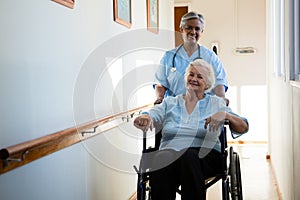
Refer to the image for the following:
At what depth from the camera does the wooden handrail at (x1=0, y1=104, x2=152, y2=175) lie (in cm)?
131

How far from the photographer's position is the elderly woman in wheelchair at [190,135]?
213cm

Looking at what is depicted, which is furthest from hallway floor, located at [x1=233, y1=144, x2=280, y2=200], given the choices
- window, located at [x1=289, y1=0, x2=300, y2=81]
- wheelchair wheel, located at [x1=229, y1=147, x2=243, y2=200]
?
window, located at [x1=289, y1=0, x2=300, y2=81]

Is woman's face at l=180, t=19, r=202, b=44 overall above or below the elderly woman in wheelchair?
above

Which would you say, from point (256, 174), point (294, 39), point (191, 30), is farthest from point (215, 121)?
point (256, 174)

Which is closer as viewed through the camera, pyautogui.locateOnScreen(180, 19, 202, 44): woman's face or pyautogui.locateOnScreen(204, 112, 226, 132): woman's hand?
pyautogui.locateOnScreen(204, 112, 226, 132): woman's hand

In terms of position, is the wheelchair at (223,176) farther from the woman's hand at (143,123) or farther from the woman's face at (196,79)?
the woman's face at (196,79)

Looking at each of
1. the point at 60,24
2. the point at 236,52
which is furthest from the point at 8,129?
the point at 236,52

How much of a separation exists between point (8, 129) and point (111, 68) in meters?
1.44

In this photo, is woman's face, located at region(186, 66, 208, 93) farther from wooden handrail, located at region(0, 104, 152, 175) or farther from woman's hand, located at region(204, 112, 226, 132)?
wooden handrail, located at region(0, 104, 152, 175)

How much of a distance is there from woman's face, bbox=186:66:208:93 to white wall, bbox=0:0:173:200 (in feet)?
1.80

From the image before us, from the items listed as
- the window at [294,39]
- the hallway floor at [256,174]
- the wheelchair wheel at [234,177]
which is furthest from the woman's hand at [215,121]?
the hallway floor at [256,174]

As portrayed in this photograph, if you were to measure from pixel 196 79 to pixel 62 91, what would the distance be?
845 mm

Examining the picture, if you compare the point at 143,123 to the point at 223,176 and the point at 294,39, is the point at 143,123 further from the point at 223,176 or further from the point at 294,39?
the point at 294,39

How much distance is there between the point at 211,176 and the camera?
7.55ft
